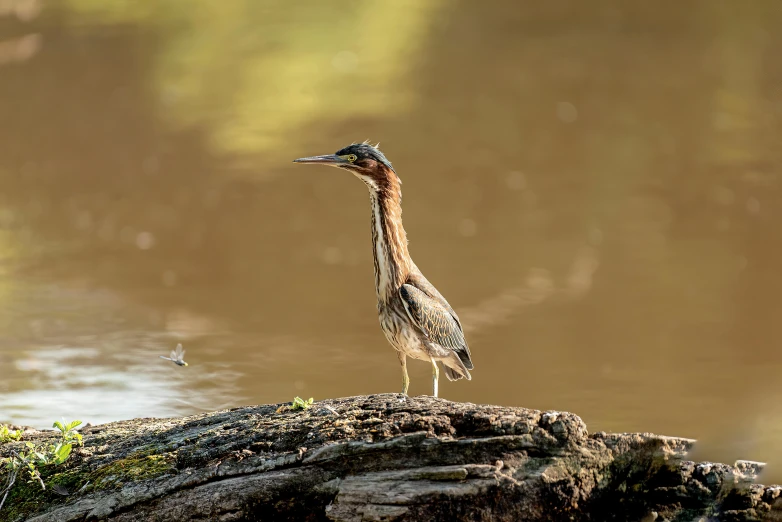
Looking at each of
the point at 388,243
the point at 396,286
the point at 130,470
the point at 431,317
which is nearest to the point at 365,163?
the point at 388,243

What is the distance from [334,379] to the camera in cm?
738

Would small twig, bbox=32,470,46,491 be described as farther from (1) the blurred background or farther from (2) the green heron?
(1) the blurred background

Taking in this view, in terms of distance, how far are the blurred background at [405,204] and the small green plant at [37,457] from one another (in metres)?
2.30

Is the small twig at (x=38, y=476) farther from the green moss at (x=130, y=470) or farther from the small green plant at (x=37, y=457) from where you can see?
the green moss at (x=130, y=470)

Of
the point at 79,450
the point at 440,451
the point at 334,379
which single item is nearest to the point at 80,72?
the point at 334,379

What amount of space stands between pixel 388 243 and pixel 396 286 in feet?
0.72

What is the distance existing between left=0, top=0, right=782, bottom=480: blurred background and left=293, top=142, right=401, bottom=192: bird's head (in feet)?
6.60

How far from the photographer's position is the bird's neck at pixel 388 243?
5289 mm

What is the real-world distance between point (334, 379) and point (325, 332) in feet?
3.45

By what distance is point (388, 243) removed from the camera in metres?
5.29

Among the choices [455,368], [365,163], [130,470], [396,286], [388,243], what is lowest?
[130,470]

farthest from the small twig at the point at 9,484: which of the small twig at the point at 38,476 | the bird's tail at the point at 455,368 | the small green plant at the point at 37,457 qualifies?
the bird's tail at the point at 455,368

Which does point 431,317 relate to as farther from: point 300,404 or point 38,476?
point 38,476

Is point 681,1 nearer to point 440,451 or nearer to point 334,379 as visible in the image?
point 334,379
